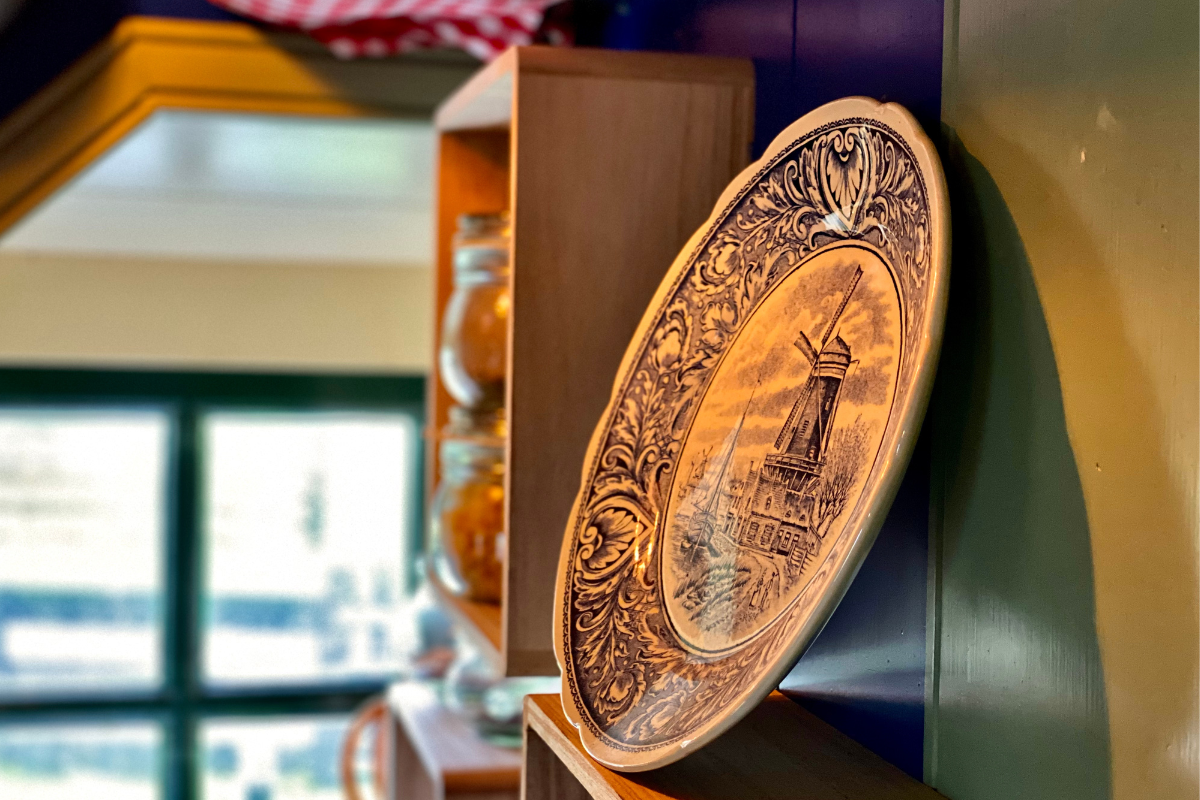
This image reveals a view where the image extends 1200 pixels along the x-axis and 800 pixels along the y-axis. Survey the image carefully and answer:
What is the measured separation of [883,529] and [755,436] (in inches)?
4.2

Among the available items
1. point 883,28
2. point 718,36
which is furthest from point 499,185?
point 883,28

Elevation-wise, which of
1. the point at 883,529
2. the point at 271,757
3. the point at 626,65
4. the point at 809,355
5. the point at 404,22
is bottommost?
the point at 271,757

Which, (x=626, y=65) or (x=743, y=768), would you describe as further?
(x=626, y=65)

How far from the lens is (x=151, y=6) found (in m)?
1.56

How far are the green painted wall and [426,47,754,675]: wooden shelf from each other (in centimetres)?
37

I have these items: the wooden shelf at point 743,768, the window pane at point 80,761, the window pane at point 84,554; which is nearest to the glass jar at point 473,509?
the wooden shelf at point 743,768

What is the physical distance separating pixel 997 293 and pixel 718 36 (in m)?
0.57

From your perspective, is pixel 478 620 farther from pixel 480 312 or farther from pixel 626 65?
pixel 626 65

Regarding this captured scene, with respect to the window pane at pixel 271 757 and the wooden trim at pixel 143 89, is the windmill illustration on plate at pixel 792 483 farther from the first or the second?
the window pane at pixel 271 757

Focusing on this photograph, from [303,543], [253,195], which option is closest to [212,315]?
[253,195]

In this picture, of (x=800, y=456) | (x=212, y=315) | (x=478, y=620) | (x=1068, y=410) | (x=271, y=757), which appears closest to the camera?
(x=1068, y=410)

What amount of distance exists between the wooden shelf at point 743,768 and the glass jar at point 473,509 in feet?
1.45

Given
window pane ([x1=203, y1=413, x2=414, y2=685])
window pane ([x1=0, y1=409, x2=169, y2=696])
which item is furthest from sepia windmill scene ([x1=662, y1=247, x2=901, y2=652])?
window pane ([x1=0, y1=409, x2=169, y2=696])

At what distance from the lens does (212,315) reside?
10.8ft
